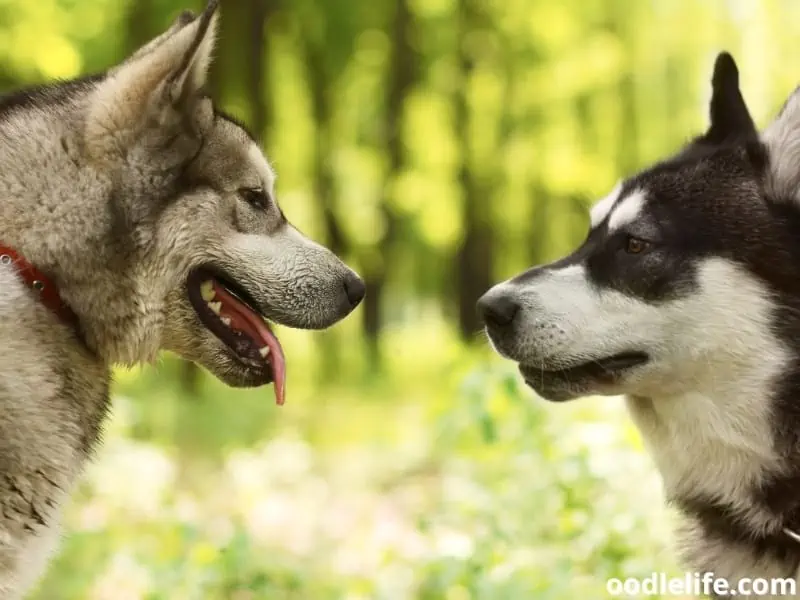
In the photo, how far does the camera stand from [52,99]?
128 inches

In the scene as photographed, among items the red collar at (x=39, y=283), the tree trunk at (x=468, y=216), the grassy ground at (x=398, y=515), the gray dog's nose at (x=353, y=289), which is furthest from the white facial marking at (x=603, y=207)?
the tree trunk at (x=468, y=216)

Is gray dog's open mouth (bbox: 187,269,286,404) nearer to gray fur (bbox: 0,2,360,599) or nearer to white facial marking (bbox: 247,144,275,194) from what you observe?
gray fur (bbox: 0,2,360,599)

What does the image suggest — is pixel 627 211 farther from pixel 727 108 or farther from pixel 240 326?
pixel 240 326

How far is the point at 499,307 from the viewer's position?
139 inches

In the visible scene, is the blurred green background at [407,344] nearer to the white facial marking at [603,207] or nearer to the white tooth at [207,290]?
the white tooth at [207,290]

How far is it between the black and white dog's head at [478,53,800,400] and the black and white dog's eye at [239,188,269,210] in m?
0.91

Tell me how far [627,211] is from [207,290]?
1618 mm

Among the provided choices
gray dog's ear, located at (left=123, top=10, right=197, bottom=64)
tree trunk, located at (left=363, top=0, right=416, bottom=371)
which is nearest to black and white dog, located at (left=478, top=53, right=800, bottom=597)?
gray dog's ear, located at (left=123, top=10, right=197, bottom=64)

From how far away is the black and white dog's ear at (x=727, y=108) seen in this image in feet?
12.3

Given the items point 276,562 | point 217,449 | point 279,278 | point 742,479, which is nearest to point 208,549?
point 276,562

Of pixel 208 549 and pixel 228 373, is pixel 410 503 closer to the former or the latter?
pixel 208 549

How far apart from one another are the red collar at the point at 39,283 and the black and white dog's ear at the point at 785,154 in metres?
2.52

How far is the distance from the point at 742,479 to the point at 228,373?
189cm

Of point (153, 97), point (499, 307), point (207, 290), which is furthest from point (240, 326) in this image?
point (499, 307)
